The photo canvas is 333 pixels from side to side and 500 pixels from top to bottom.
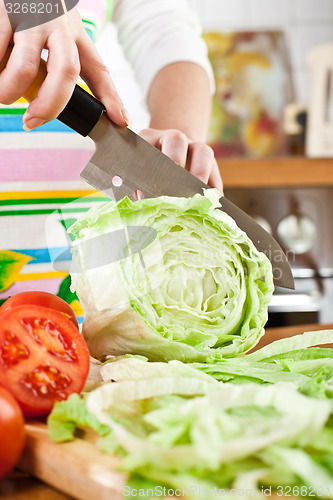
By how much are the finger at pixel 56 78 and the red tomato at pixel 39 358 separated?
281 mm

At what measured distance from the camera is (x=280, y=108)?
298 centimetres

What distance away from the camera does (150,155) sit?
1030 millimetres

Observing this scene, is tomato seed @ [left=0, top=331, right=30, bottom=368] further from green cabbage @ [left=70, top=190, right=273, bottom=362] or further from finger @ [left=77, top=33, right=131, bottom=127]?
finger @ [left=77, top=33, right=131, bottom=127]

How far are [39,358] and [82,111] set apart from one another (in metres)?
0.43

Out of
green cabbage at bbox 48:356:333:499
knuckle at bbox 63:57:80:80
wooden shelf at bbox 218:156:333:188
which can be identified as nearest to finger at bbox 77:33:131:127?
knuckle at bbox 63:57:80:80

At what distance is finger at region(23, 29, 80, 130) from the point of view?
0.84 meters

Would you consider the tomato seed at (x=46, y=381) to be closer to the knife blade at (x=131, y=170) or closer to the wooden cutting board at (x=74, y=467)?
the wooden cutting board at (x=74, y=467)

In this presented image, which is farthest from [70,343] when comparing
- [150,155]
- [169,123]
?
[169,123]

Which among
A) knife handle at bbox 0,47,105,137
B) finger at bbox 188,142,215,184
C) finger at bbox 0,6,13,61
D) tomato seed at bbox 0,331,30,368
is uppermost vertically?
finger at bbox 0,6,13,61

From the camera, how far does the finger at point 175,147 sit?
115 centimetres

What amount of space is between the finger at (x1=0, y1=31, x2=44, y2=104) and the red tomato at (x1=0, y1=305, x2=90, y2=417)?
0.30 meters

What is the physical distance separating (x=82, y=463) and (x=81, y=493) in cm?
3

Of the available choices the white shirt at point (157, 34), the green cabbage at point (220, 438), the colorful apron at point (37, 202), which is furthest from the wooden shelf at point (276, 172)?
the green cabbage at point (220, 438)
